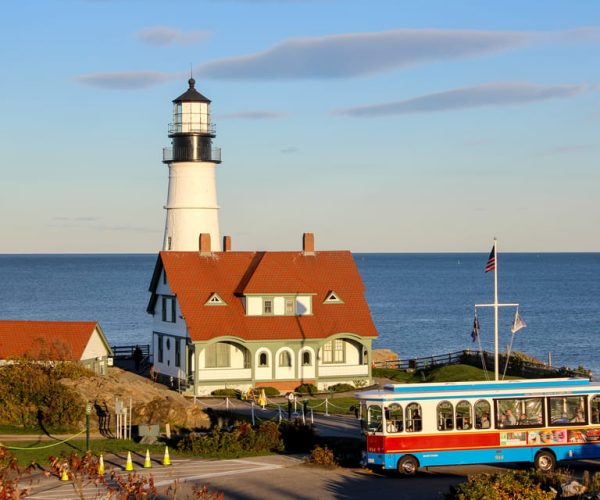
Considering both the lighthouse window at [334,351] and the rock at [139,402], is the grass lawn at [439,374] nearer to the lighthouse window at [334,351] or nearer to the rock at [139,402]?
the lighthouse window at [334,351]

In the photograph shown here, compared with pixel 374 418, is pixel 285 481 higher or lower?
lower

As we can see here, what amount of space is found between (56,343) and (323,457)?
18830 mm

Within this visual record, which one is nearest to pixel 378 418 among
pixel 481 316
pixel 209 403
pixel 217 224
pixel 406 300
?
pixel 209 403

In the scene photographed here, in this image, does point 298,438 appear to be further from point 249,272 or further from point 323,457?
point 249,272

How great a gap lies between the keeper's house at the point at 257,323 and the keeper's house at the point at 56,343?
4.63 metres

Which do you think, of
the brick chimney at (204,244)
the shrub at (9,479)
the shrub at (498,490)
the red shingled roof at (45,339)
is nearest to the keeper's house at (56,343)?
the red shingled roof at (45,339)

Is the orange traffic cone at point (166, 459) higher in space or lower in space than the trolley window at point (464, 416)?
lower

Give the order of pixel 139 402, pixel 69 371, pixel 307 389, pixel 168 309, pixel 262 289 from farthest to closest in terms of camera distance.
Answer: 1. pixel 168 309
2. pixel 262 289
3. pixel 307 389
4. pixel 69 371
5. pixel 139 402

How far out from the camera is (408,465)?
3325cm

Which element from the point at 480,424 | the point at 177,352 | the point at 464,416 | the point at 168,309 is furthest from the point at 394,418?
the point at 168,309

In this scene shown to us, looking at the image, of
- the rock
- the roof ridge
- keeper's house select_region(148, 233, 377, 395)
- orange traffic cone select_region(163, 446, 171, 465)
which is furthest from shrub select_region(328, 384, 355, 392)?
orange traffic cone select_region(163, 446, 171, 465)

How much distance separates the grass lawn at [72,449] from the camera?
36250mm

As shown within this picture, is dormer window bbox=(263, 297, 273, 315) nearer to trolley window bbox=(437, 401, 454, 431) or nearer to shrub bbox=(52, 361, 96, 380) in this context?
shrub bbox=(52, 361, 96, 380)

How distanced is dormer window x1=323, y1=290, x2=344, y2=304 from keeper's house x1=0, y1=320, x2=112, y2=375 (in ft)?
37.7
